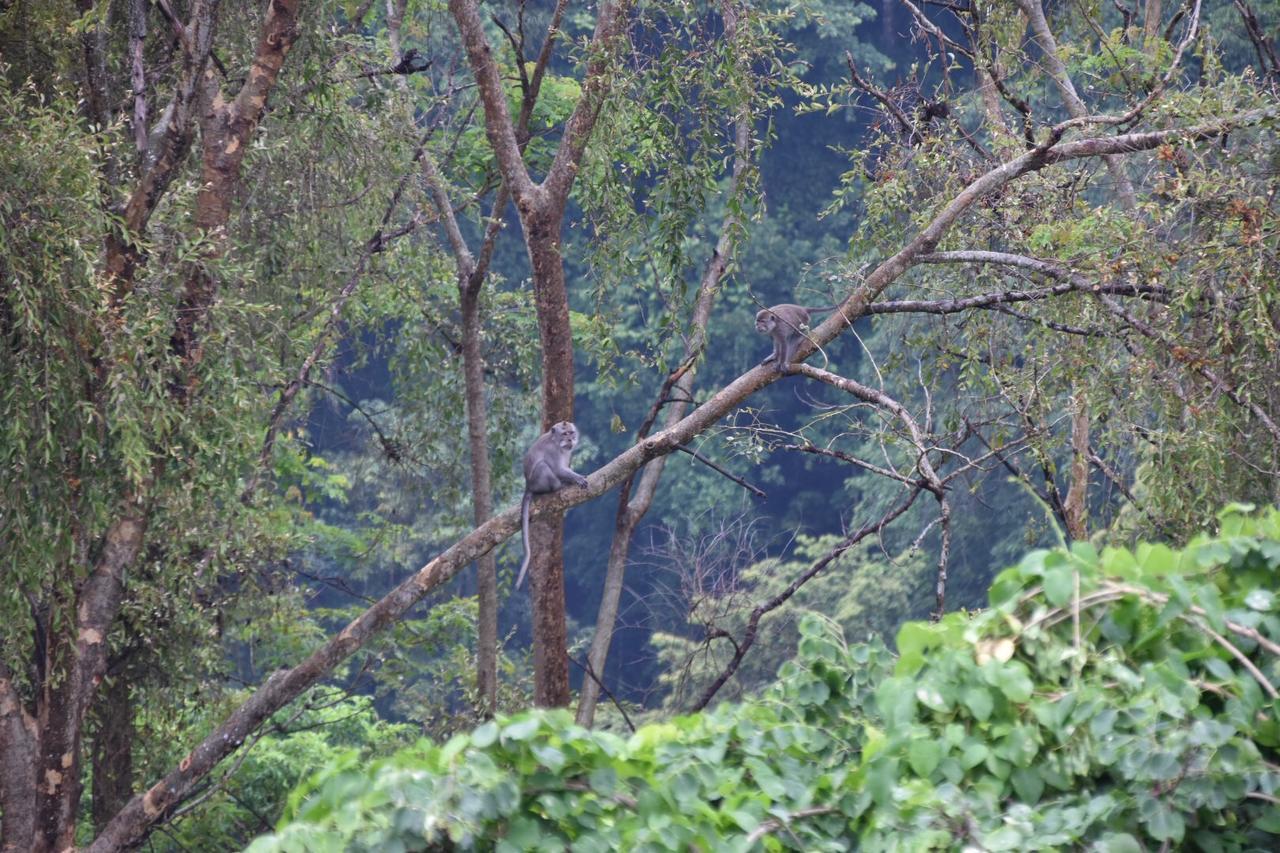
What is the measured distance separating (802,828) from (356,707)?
11.4 m

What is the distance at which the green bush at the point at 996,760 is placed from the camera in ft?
6.84

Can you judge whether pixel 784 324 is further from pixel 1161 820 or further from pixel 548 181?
pixel 1161 820

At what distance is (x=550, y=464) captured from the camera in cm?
671

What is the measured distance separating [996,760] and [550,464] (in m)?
4.60

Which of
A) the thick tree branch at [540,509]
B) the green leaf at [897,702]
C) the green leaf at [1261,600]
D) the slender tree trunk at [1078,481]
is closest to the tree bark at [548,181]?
the thick tree branch at [540,509]

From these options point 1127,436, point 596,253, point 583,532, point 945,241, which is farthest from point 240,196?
point 583,532

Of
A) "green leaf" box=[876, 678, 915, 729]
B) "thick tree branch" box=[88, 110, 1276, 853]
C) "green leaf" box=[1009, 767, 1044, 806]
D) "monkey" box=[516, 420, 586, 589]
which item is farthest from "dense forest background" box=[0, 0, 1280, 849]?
"green leaf" box=[1009, 767, 1044, 806]

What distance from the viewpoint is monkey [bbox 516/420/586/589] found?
261 inches

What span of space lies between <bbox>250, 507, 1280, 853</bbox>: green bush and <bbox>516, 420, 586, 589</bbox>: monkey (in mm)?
4138

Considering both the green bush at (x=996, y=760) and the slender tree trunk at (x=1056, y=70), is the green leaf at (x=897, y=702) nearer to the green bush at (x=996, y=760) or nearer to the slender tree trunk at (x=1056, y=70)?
the green bush at (x=996, y=760)

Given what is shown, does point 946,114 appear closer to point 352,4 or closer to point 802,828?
point 352,4

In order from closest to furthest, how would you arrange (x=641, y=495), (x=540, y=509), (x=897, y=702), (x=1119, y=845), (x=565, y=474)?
1. (x=1119, y=845)
2. (x=897, y=702)
3. (x=540, y=509)
4. (x=565, y=474)
5. (x=641, y=495)

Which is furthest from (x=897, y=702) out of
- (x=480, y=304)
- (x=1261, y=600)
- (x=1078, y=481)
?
(x=480, y=304)

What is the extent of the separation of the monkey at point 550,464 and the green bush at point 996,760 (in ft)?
13.6
